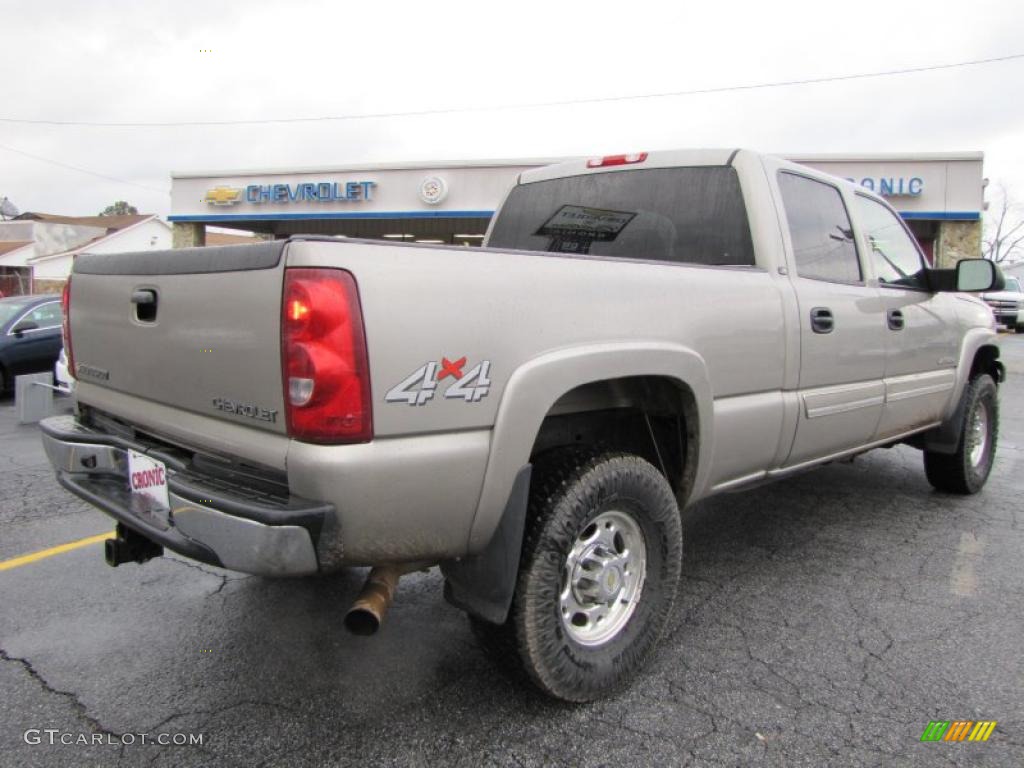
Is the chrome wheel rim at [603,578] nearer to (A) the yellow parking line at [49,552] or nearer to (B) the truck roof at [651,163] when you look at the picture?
(B) the truck roof at [651,163]

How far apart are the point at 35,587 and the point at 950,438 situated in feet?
17.4

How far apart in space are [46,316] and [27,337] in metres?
0.52

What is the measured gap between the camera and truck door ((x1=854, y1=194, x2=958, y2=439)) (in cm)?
399

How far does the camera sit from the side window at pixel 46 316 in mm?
10555

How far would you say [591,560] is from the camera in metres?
2.55

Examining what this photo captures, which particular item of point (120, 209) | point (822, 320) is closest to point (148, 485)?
point (822, 320)

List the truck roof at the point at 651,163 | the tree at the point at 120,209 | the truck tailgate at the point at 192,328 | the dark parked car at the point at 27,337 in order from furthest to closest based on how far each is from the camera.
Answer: the tree at the point at 120,209
the dark parked car at the point at 27,337
the truck roof at the point at 651,163
the truck tailgate at the point at 192,328

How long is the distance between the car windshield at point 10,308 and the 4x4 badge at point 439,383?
35.2 ft

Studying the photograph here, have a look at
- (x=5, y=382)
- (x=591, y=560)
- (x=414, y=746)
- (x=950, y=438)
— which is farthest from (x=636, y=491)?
(x=5, y=382)

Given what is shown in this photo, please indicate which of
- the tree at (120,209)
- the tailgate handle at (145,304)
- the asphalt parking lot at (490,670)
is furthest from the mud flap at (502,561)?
the tree at (120,209)

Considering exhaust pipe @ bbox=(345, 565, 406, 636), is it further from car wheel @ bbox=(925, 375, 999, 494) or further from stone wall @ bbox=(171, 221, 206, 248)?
stone wall @ bbox=(171, 221, 206, 248)

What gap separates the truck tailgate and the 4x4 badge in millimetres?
322

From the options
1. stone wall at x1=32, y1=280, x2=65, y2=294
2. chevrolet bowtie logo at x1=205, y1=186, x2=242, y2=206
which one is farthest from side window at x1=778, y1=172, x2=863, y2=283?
stone wall at x1=32, y1=280, x2=65, y2=294

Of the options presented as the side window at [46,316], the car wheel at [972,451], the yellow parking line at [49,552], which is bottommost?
the yellow parking line at [49,552]
